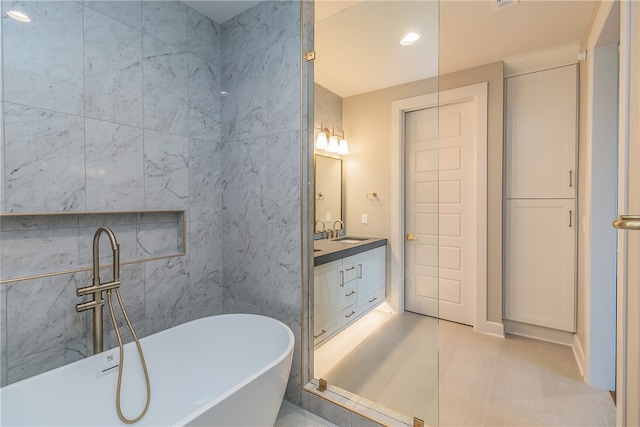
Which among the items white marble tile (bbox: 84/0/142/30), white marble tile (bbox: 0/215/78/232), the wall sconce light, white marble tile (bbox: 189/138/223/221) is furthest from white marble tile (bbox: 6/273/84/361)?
the wall sconce light

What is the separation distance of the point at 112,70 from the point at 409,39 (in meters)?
1.67

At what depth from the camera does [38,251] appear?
1380 millimetres

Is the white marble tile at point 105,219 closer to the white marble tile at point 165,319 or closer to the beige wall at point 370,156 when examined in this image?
the white marble tile at point 165,319

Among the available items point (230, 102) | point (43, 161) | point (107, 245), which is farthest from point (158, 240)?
point (230, 102)

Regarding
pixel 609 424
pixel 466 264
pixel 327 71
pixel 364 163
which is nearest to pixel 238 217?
pixel 364 163

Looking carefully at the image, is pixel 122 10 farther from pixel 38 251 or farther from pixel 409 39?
pixel 409 39

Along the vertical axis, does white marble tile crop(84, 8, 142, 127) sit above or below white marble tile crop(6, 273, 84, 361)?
above

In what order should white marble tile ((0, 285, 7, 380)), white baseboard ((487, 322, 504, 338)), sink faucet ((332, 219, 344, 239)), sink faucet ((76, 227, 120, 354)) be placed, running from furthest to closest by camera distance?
white baseboard ((487, 322, 504, 338)), sink faucet ((332, 219, 344, 239)), sink faucet ((76, 227, 120, 354)), white marble tile ((0, 285, 7, 380))

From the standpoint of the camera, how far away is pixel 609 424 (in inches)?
65.0

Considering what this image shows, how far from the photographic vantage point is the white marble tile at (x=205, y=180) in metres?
1.99

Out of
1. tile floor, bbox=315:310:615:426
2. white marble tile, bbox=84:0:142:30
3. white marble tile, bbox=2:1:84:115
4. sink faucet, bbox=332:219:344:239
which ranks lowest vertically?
tile floor, bbox=315:310:615:426

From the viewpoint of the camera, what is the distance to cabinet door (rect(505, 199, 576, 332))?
260 centimetres

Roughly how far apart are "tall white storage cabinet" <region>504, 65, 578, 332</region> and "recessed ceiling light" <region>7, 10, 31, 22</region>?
137 inches

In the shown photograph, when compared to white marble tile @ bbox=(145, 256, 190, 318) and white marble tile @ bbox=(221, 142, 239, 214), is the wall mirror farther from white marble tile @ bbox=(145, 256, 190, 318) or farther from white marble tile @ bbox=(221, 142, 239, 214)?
white marble tile @ bbox=(145, 256, 190, 318)
